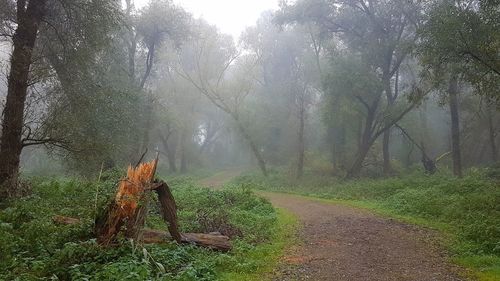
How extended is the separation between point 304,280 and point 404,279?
2.08 m

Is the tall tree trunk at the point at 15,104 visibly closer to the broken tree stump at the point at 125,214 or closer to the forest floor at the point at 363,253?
the broken tree stump at the point at 125,214

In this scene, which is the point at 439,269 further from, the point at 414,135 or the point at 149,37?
the point at 414,135

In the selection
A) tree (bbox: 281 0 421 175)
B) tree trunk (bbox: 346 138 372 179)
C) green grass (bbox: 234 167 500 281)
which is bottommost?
green grass (bbox: 234 167 500 281)

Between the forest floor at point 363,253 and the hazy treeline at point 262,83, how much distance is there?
6754mm

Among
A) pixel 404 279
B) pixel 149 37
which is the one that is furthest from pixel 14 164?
pixel 149 37

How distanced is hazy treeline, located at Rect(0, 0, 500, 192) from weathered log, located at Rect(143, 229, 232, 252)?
17.0 feet

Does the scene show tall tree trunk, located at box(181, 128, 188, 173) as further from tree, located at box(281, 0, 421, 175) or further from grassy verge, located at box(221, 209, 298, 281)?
grassy verge, located at box(221, 209, 298, 281)

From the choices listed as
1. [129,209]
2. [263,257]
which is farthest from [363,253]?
[129,209]

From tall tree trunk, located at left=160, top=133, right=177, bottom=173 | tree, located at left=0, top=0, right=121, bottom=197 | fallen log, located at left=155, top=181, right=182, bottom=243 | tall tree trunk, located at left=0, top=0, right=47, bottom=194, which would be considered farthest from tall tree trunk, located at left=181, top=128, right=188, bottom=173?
fallen log, located at left=155, top=181, right=182, bottom=243

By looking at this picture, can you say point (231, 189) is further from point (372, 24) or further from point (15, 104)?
point (372, 24)

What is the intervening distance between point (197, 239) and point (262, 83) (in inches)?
1543

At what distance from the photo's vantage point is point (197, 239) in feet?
34.3

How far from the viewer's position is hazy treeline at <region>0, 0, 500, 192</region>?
14.4 m

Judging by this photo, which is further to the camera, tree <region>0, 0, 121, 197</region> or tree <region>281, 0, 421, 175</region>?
tree <region>281, 0, 421, 175</region>
